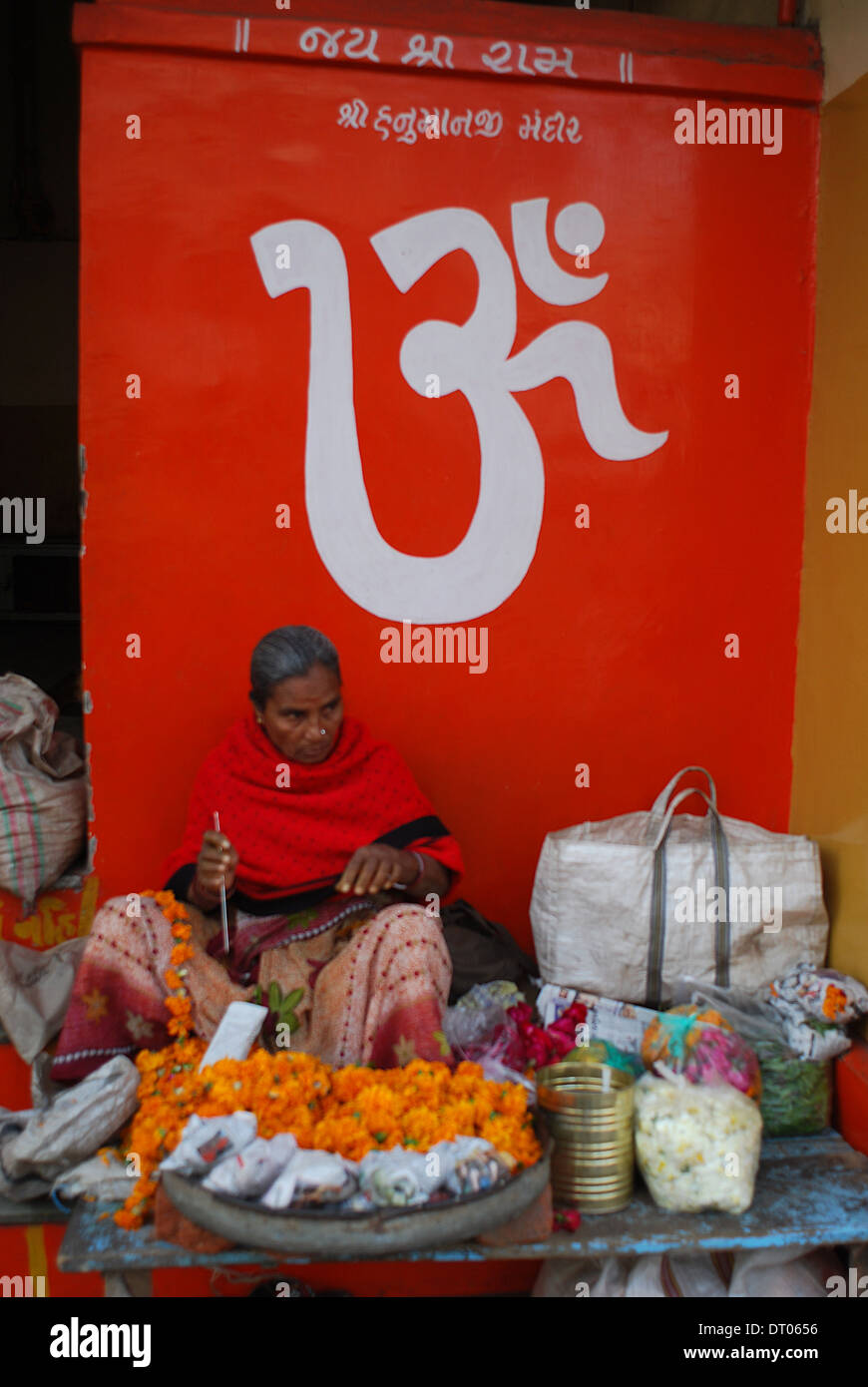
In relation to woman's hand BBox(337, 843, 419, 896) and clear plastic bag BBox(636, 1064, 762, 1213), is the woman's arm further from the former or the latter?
clear plastic bag BBox(636, 1064, 762, 1213)

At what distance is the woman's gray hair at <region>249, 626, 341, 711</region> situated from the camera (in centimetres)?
289

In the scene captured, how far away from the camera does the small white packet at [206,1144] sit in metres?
2.23

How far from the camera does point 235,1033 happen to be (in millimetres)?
2633

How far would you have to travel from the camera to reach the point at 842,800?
3.23m

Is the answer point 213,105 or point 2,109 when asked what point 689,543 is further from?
point 2,109

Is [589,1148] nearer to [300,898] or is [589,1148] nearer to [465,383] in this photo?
[300,898]

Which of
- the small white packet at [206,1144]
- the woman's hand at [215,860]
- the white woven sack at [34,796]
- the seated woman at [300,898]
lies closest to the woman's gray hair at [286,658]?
the seated woman at [300,898]

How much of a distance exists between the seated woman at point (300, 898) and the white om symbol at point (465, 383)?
49 centimetres

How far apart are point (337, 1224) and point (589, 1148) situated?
63 cm

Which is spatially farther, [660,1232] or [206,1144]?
[660,1232]

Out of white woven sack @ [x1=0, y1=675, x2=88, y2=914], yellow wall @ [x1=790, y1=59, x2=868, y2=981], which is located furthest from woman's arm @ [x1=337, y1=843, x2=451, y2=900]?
yellow wall @ [x1=790, y1=59, x2=868, y2=981]

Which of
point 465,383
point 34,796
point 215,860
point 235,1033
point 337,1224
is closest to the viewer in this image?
point 337,1224

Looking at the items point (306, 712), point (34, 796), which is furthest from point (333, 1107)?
point (34, 796)

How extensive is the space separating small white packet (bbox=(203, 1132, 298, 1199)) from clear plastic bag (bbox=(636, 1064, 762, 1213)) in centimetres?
82
